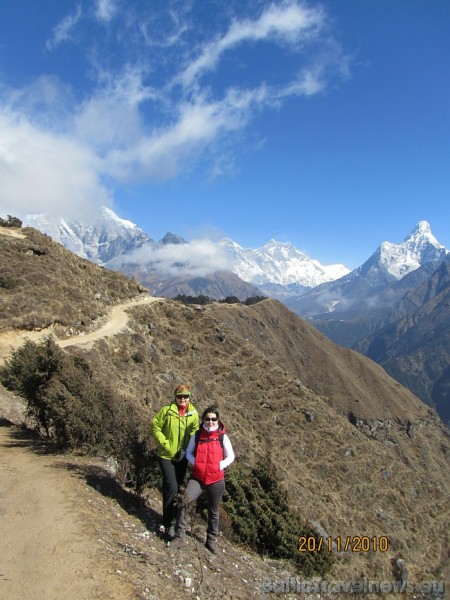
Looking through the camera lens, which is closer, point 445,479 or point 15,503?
point 15,503

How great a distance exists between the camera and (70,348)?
3288 cm

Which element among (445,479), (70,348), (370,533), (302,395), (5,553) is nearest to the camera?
(5,553)

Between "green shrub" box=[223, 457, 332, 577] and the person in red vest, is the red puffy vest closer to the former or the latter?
the person in red vest

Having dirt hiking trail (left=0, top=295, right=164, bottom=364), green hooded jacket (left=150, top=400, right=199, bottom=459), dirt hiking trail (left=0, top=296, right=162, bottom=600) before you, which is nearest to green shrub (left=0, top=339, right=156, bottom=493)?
dirt hiking trail (left=0, top=296, right=162, bottom=600)

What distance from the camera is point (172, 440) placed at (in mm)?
9445

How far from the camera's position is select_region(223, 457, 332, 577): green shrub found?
13.7 m

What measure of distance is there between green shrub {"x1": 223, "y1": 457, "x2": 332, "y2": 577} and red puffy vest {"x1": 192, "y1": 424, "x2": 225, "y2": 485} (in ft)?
17.4

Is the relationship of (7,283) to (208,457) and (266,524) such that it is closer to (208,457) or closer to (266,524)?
(266,524)

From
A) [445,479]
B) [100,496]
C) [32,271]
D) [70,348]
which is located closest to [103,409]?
[100,496]

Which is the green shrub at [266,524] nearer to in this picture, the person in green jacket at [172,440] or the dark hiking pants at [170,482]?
the dark hiking pants at [170,482]

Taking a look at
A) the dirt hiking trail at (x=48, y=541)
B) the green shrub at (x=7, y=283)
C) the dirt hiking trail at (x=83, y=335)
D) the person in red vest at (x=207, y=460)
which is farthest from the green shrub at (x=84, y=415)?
the green shrub at (x=7, y=283)

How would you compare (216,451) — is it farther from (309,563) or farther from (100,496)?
(309,563)

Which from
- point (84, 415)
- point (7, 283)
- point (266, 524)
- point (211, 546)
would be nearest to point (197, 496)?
point (211, 546)

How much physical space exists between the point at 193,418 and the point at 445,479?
318 feet
